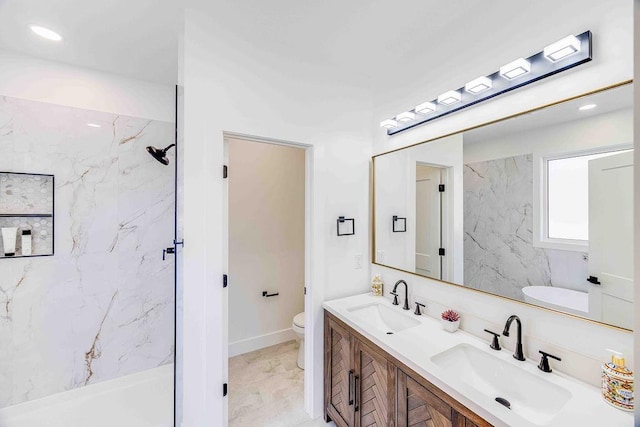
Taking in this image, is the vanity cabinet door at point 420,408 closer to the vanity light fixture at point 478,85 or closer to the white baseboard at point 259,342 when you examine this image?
the vanity light fixture at point 478,85

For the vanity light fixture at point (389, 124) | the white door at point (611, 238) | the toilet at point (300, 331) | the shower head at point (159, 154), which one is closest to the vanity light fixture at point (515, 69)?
the white door at point (611, 238)

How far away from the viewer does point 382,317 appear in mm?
1997

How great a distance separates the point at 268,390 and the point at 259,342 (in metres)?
0.75

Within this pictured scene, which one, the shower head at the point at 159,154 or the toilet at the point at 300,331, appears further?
the toilet at the point at 300,331

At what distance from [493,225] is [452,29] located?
1.25 meters

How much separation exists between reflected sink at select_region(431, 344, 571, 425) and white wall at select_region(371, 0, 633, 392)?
143 millimetres

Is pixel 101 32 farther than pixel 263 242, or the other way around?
pixel 263 242

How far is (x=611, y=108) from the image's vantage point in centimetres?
107

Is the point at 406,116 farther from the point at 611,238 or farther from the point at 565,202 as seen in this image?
the point at 611,238

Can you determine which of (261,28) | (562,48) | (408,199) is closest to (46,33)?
(261,28)

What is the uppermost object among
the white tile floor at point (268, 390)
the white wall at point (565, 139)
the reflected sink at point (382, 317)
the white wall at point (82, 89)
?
the white wall at point (82, 89)

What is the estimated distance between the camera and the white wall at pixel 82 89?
77.4 inches

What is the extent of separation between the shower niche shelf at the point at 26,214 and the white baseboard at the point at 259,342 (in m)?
1.86

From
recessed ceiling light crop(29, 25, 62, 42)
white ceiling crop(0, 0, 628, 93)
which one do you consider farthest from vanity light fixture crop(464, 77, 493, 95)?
recessed ceiling light crop(29, 25, 62, 42)
